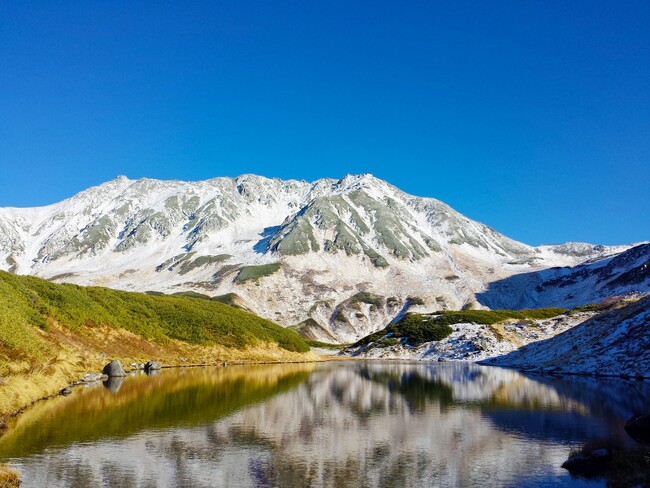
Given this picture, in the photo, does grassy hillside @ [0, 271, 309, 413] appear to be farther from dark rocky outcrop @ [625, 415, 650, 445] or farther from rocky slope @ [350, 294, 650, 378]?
dark rocky outcrop @ [625, 415, 650, 445]

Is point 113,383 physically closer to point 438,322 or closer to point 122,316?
point 122,316

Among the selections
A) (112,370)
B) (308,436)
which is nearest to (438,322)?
(112,370)

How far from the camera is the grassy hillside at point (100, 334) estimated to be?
46156 millimetres

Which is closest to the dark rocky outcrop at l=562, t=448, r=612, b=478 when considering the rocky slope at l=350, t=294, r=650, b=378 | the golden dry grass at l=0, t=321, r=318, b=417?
the golden dry grass at l=0, t=321, r=318, b=417

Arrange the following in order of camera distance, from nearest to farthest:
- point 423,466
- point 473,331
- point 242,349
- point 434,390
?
point 423,466, point 434,390, point 242,349, point 473,331

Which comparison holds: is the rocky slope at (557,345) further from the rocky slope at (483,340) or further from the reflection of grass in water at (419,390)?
the reflection of grass in water at (419,390)

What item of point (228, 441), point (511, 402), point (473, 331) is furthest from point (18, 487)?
point (473, 331)

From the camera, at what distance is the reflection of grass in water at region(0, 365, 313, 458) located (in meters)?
28.3

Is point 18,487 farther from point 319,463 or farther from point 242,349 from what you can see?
point 242,349

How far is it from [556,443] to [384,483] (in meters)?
13.0

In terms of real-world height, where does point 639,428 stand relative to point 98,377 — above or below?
above

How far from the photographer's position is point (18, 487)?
19.3 metres

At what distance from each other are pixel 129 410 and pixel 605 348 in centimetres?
6919

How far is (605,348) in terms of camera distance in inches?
3049
